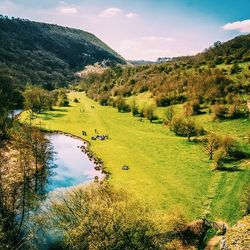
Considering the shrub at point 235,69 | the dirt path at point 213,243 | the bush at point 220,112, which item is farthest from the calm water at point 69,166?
the shrub at point 235,69

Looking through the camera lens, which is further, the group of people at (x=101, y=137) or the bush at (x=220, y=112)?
the bush at (x=220, y=112)

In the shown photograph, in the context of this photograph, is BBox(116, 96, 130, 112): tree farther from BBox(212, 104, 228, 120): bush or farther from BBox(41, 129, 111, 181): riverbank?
BBox(212, 104, 228, 120): bush

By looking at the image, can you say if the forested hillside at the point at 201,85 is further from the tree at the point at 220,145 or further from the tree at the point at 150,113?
the tree at the point at 220,145


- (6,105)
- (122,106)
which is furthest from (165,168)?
(122,106)


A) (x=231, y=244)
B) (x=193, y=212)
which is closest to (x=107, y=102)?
(x=193, y=212)

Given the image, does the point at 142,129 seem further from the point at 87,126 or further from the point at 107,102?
the point at 107,102

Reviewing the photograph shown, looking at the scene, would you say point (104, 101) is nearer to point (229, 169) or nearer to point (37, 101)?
point (37, 101)

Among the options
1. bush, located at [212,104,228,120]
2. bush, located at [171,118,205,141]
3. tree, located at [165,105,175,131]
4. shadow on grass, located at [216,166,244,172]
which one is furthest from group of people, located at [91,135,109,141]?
shadow on grass, located at [216,166,244,172]
